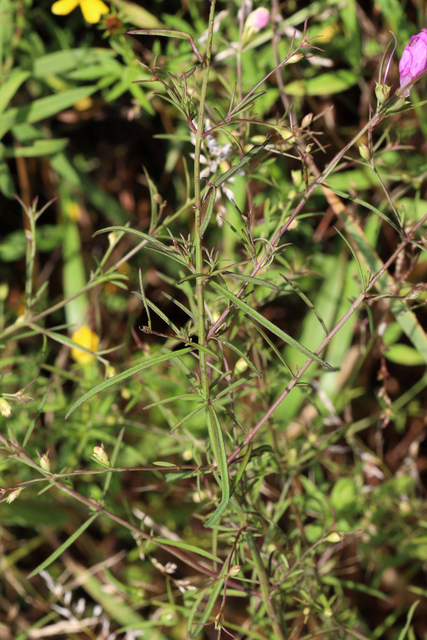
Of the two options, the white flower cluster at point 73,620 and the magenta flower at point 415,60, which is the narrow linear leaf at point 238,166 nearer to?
the magenta flower at point 415,60

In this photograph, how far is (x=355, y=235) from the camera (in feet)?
3.42

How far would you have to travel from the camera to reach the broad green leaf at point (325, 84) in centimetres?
130

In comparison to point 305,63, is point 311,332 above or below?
below

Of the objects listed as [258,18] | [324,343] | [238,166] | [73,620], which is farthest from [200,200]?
[73,620]

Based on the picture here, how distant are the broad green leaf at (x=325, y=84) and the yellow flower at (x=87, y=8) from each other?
0.44 metres

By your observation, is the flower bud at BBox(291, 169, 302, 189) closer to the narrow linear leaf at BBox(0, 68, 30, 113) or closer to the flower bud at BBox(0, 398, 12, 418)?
the flower bud at BBox(0, 398, 12, 418)

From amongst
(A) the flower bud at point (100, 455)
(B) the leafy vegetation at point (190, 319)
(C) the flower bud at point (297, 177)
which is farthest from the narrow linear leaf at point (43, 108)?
(A) the flower bud at point (100, 455)

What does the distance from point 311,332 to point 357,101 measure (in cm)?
64

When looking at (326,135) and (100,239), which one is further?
(100,239)

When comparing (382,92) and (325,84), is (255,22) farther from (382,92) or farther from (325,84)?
(382,92)

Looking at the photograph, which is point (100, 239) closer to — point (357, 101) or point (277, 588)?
point (357, 101)

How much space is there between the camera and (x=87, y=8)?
3.70 feet

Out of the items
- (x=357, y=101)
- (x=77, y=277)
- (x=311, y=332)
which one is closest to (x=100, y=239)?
(x=77, y=277)

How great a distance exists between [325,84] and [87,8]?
550mm
